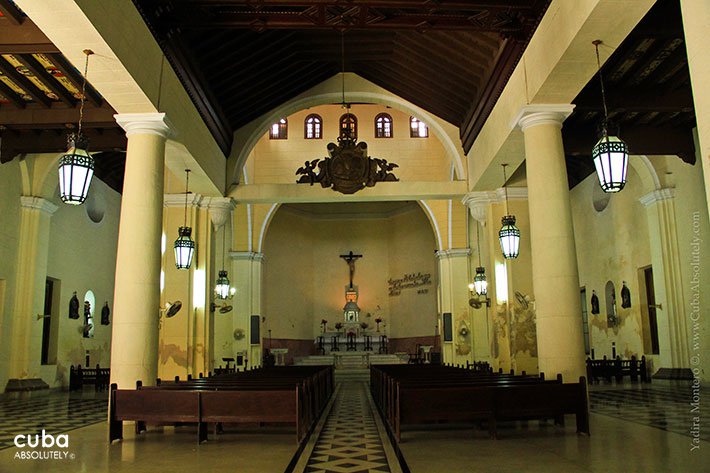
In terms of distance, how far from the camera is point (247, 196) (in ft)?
50.5

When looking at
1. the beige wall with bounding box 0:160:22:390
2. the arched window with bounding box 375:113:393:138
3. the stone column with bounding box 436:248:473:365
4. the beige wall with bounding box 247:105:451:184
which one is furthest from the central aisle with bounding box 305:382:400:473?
the arched window with bounding box 375:113:393:138

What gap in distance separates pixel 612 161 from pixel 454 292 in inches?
619

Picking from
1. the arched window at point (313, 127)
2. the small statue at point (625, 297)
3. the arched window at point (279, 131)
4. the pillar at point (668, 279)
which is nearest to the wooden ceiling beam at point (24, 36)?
the pillar at point (668, 279)

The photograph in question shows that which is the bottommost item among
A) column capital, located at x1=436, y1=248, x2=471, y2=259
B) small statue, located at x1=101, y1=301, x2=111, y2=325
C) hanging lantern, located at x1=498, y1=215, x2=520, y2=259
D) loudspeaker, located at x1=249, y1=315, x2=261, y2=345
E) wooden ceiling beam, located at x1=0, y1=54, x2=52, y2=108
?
loudspeaker, located at x1=249, y1=315, x2=261, y2=345

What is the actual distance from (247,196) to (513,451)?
1067 centimetres

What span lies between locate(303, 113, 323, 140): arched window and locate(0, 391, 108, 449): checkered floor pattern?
13.7 m

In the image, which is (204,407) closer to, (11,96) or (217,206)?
(11,96)

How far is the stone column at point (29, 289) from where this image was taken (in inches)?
551

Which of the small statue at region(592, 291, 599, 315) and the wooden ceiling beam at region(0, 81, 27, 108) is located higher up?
the wooden ceiling beam at region(0, 81, 27, 108)

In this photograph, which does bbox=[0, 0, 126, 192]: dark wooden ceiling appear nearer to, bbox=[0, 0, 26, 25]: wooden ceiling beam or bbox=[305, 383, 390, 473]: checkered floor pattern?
bbox=[0, 0, 26, 25]: wooden ceiling beam

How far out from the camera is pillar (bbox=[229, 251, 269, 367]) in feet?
73.6

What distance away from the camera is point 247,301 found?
22.9m

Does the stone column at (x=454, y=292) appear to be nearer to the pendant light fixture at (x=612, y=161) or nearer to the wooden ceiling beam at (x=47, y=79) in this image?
the wooden ceiling beam at (x=47, y=79)

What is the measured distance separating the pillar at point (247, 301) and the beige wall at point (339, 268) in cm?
548
